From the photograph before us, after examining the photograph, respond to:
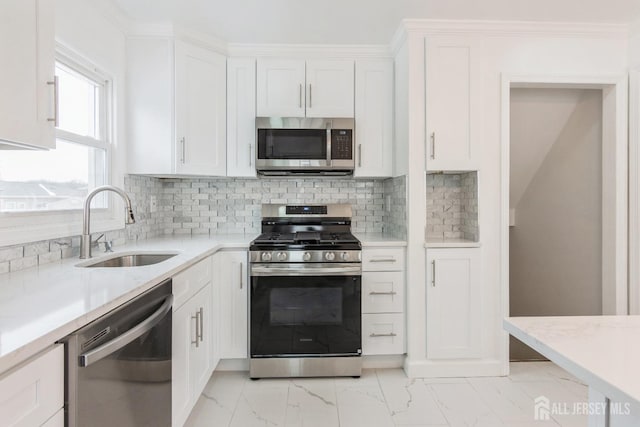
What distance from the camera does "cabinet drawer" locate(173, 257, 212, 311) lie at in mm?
1665

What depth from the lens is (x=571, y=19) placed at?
2.38 m

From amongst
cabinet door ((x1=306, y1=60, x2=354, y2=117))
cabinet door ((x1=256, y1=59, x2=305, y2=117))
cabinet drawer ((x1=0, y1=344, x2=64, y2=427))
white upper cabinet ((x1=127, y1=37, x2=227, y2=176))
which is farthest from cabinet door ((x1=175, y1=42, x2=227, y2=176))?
cabinet drawer ((x1=0, y1=344, x2=64, y2=427))

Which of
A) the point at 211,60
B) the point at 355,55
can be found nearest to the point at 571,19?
the point at 355,55

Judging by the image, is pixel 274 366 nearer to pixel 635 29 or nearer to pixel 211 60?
pixel 211 60

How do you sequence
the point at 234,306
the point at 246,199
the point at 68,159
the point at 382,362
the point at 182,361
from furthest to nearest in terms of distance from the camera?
the point at 246,199 < the point at 382,362 < the point at 234,306 < the point at 68,159 < the point at 182,361

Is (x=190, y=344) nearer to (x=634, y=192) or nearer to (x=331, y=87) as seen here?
(x=331, y=87)

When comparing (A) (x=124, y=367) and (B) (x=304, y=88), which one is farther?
(B) (x=304, y=88)

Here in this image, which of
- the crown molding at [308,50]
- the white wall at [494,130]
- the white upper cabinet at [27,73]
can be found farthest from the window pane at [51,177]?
the white wall at [494,130]

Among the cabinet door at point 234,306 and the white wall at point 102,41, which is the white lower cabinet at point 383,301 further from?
the white wall at point 102,41

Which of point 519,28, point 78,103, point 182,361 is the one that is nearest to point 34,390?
point 182,361

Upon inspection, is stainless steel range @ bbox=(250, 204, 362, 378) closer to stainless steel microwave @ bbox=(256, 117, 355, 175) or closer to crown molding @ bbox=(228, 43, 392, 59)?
stainless steel microwave @ bbox=(256, 117, 355, 175)

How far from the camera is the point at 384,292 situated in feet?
8.21

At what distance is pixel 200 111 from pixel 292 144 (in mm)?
719

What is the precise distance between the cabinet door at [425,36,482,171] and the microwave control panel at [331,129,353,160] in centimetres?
57
